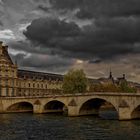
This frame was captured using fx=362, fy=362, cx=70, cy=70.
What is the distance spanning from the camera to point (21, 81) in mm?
128625

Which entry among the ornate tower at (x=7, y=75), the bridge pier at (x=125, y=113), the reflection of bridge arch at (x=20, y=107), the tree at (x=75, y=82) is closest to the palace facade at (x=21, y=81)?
the ornate tower at (x=7, y=75)

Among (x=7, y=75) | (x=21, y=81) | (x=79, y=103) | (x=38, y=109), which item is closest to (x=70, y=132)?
(x=79, y=103)

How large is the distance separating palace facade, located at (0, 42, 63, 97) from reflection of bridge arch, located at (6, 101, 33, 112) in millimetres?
10096

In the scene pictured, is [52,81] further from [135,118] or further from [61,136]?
[61,136]

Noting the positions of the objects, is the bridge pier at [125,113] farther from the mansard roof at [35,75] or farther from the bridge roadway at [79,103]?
the mansard roof at [35,75]

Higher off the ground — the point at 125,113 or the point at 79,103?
the point at 79,103

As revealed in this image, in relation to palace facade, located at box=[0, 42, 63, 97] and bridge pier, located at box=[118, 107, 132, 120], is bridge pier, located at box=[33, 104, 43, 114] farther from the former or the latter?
bridge pier, located at box=[118, 107, 132, 120]

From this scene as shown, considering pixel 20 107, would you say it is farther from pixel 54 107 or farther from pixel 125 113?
pixel 125 113

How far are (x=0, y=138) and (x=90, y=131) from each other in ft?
47.4

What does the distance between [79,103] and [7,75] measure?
39.6 m

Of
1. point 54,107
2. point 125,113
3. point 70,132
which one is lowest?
point 70,132

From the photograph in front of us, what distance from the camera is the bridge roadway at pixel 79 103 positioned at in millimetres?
74250

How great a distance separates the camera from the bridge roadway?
74250 millimetres

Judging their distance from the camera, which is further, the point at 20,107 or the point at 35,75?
the point at 35,75
